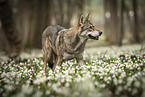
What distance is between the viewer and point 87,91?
2742 mm

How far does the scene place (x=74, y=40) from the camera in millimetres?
4375

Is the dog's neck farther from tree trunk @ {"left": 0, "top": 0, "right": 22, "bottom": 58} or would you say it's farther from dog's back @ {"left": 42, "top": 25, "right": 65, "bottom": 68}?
tree trunk @ {"left": 0, "top": 0, "right": 22, "bottom": 58}

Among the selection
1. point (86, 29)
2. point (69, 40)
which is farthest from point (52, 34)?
point (86, 29)

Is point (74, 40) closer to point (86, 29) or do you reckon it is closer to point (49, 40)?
point (86, 29)

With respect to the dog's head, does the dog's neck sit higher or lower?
lower

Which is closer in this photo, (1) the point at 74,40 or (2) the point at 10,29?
(1) the point at 74,40

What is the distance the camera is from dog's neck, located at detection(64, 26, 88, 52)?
14.3 feet

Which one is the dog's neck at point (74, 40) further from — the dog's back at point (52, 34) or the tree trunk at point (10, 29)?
the tree trunk at point (10, 29)

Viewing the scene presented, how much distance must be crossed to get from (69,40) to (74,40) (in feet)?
0.59

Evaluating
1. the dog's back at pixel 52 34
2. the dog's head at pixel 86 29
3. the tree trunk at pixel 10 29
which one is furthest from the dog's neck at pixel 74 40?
the tree trunk at pixel 10 29

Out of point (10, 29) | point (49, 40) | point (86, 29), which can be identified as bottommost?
point (49, 40)

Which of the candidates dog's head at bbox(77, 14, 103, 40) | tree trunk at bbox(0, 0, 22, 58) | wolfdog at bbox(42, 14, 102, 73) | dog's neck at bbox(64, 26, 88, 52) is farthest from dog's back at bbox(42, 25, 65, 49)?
tree trunk at bbox(0, 0, 22, 58)

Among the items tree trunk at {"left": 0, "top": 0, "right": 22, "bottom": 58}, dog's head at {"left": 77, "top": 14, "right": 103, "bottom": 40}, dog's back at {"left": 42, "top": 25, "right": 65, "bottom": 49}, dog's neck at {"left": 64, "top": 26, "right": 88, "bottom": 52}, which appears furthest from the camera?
tree trunk at {"left": 0, "top": 0, "right": 22, "bottom": 58}

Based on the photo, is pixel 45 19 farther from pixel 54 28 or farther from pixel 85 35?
pixel 85 35
